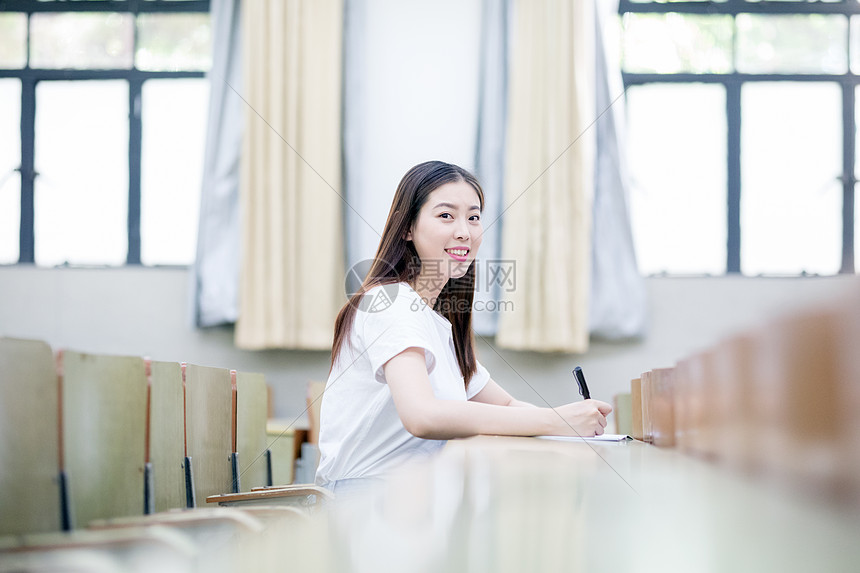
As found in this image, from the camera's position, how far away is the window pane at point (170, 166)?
9.76ft

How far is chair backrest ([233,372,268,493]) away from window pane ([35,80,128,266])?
168 centimetres

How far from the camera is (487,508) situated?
1.57ft

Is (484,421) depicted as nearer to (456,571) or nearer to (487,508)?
(487,508)

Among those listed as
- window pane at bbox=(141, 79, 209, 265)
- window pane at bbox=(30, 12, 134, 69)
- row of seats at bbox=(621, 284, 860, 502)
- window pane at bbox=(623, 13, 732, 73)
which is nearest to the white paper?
row of seats at bbox=(621, 284, 860, 502)

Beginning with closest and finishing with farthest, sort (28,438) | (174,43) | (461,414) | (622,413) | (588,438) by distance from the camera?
(28,438)
(461,414)
(588,438)
(622,413)
(174,43)

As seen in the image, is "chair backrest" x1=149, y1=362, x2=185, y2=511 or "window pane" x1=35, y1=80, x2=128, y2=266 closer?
"chair backrest" x1=149, y1=362, x2=185, y2=511

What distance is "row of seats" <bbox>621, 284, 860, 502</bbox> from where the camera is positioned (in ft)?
1.32

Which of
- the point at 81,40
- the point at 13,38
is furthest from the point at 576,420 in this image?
the point at 13,38

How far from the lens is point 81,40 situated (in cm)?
299

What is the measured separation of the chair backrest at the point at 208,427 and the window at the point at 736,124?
6.47 ft

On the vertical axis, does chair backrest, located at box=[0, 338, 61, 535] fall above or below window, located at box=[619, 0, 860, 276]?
Result: below

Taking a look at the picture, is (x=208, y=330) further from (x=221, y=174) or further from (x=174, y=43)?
(x=174, y=43)

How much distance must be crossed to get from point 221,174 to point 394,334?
6.62 feet

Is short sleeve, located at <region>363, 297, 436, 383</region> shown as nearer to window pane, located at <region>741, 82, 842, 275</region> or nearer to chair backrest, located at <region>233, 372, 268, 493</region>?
chair backrest, located at <region>233, 372, 268, 493</region>
